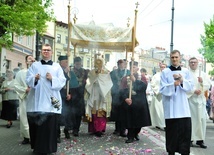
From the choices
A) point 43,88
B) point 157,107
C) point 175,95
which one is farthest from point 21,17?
point 175,95

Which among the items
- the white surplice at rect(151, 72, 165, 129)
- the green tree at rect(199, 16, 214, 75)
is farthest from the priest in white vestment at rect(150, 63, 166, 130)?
the green tree at rect(199, 16, 214, 75)

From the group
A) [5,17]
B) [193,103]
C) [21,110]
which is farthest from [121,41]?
[5,17]

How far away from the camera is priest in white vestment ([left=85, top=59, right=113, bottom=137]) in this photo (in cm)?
955

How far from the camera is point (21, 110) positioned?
8.87 metres

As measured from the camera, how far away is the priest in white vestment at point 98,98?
955cm

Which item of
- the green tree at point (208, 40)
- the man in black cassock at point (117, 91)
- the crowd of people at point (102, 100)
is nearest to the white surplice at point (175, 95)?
the crowd of people at point (102, 100)

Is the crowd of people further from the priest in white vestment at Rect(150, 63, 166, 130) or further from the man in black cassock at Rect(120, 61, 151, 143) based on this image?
the priest in white vestment at Rect(150, 63, 166, 130)

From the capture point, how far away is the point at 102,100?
31.5 ft

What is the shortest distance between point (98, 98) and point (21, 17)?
7.18m

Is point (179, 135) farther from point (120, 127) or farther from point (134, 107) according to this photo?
point (120, 127)

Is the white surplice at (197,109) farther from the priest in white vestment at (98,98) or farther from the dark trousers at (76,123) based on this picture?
the dark trousers at (76,123)

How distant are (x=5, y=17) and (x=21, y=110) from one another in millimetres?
7038

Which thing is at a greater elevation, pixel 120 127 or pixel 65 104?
pixel 65 104

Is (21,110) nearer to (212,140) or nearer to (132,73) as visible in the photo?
(132,73)
